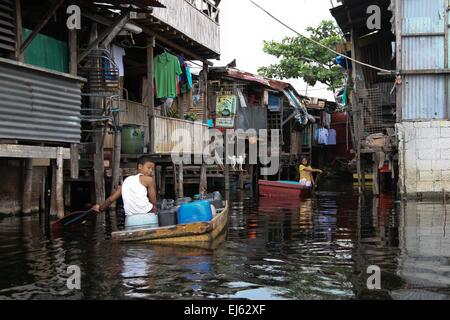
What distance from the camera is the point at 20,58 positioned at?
35.6 ft

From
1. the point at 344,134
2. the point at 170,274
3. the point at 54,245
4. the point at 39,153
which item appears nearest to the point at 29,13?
the point at 39,153

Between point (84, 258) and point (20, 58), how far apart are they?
16.3 feet

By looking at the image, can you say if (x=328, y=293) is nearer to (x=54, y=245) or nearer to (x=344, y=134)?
(x=54, y=245)

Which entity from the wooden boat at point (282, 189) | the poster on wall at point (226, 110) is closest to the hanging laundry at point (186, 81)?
the wooden boat at point (282, 189)

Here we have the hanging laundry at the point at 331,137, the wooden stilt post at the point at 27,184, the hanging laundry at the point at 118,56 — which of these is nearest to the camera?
the wooden stilt post at the point at 27,184

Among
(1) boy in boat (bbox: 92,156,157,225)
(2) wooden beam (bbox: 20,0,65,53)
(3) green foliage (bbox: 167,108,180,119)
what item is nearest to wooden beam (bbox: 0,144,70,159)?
(2) wooden beam (bbox: 20,0,65,53)

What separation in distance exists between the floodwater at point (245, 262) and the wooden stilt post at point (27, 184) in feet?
1.33

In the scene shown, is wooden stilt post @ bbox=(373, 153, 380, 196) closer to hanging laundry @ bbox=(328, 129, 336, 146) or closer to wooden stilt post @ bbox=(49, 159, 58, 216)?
wooden stilt post @ bbox=(49, 159, 58, 216)

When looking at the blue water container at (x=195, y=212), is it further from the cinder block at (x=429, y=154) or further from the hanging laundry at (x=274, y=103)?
the hanging laundry at (x=274, y=103)

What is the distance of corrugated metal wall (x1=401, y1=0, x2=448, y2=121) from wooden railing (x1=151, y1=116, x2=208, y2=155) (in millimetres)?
6556

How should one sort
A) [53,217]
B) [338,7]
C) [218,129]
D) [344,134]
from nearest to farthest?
[53,217] < [338,7] < [218,129] < [344,134]

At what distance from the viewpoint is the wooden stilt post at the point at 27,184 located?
12.5 m

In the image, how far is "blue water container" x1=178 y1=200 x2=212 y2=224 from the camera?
28.3 feet

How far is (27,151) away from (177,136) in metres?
6.89
